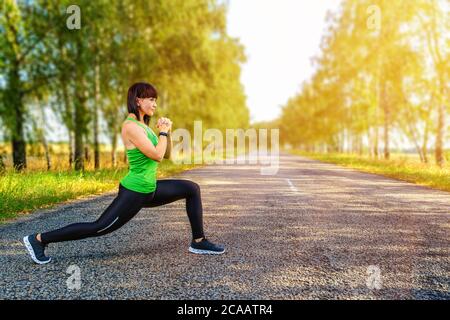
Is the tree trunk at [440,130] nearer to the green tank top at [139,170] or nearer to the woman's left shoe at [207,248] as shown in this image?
Result: the woman's left shoe at [207,248]

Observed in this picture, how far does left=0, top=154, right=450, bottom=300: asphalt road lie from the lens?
130 inches

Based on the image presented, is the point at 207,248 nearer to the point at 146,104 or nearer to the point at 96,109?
the point at 146,104

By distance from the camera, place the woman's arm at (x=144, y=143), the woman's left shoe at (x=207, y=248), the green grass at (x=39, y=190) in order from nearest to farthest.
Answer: the woman's arm at (x=144, y=143), the woman's left shoe at (x=207, y=248), the green grass at (x=39, y=190)

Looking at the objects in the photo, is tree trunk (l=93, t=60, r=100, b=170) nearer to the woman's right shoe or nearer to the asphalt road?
the asphalt road

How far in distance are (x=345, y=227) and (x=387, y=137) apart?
23535 mm

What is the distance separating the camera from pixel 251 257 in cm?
430

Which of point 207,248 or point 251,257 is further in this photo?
point 207,248

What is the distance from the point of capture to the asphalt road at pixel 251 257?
330cm

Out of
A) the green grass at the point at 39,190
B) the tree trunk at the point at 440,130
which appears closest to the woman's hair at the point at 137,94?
the green grass at the point at 39,190

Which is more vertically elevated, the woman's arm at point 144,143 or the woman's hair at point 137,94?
the woman's hair at point 137,94

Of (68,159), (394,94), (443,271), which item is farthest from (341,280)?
(394,94)

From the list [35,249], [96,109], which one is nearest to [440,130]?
[96,109]

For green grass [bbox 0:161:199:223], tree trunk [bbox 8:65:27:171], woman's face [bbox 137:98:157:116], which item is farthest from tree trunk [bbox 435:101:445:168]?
woman's face [bbox 137:98:157:116]

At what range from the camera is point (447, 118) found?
72.0 ft
